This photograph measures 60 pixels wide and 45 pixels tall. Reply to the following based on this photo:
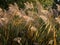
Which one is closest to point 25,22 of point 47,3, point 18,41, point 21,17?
point 21,17

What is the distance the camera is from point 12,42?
6.32 meters

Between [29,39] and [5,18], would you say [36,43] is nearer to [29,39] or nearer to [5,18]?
[29,39]

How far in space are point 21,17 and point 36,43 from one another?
66 centimetres

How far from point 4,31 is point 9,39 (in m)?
0.21

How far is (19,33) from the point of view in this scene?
6332mm

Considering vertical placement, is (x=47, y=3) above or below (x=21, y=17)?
below

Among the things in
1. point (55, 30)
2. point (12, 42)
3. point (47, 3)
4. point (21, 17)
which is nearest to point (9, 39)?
point (12, 42)

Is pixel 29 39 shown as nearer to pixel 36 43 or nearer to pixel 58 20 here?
pixel 36 43

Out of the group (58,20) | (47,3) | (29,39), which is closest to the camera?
(58,20)

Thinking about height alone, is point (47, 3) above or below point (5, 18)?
below

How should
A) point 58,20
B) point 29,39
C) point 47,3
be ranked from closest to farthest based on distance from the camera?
point 58,20 < point 29,39 < point 47,3

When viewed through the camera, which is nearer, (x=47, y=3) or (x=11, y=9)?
(x=11, y=9)

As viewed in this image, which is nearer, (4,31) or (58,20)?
(58,20)

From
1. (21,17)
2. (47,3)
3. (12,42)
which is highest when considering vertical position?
(21,17)
